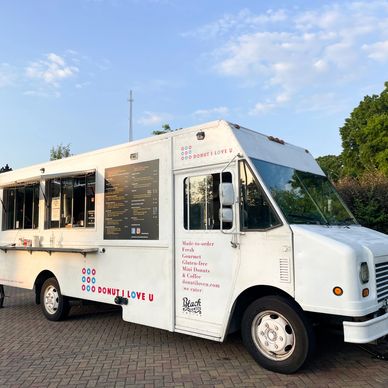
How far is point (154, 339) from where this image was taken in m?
6.33

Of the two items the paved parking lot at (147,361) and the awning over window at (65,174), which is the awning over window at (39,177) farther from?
the paved parking lot at (147,361)

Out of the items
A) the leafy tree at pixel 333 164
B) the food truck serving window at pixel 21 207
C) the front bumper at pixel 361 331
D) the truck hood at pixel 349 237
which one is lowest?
the front bumper at pixel 361 331

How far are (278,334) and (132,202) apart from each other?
9.58ft

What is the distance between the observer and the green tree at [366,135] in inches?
1061

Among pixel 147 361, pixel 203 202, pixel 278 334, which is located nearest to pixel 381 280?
pixel 278 334

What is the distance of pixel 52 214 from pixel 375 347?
5.92m

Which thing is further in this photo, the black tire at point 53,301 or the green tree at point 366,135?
the green tree at point 366,135

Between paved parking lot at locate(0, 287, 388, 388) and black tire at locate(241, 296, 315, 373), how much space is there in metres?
0.19

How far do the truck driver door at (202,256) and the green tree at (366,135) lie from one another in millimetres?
22474

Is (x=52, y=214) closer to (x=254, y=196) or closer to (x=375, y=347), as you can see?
(x=254, y=196)

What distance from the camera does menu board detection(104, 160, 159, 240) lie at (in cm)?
605

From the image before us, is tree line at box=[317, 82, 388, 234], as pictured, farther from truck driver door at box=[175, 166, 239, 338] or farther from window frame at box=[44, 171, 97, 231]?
truck driver door at box=[175, 166, 239, 338]

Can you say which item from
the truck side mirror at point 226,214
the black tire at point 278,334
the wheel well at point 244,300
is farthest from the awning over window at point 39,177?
the black tire at point 278,334

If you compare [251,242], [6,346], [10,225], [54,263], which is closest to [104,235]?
[54,263]
